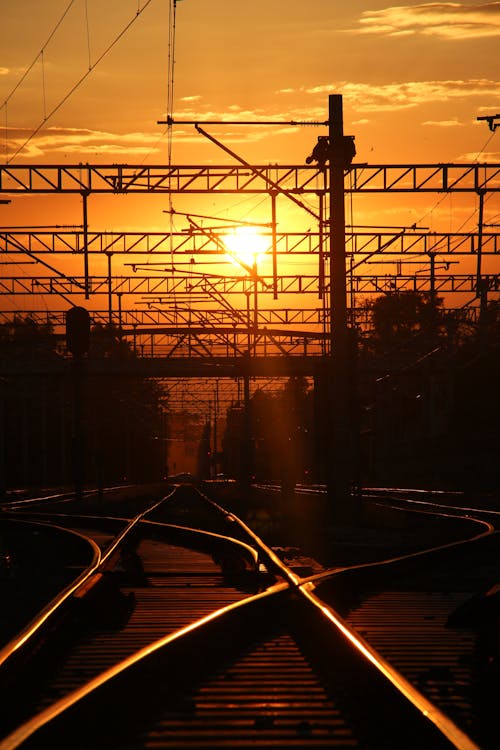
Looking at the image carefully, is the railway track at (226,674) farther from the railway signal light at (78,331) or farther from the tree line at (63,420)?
the tree line at (63,420)

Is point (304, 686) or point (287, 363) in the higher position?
point (287, 363)

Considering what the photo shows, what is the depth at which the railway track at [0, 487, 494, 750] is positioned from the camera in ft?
17.5

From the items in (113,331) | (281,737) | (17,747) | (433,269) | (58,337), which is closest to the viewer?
(17,747)

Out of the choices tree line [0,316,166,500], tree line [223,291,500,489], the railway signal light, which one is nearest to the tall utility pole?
the railway signal light

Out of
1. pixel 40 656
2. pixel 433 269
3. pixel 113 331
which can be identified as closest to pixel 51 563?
pixel 40 656

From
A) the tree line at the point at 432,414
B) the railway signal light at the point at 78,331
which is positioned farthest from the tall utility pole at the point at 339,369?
the tree line at the point at 432,414

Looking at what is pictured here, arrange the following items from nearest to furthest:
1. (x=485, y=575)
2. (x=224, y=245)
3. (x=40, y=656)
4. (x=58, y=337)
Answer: (x=40, y=656) < (x=485, y=575) < (x=224, y=245) < (x=58, y=337)

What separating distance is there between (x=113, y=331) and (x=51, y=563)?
1464 inches

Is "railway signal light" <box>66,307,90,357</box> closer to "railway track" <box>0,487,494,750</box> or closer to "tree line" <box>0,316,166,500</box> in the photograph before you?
"railway track" <box>0,487,494,750</box>

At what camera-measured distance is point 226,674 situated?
6957 millimetres

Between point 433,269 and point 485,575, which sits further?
point 433,269

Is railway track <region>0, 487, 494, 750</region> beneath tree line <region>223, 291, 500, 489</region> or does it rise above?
beneath

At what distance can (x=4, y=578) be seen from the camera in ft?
44.1

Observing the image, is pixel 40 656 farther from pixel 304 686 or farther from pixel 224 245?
pixel 224 245
